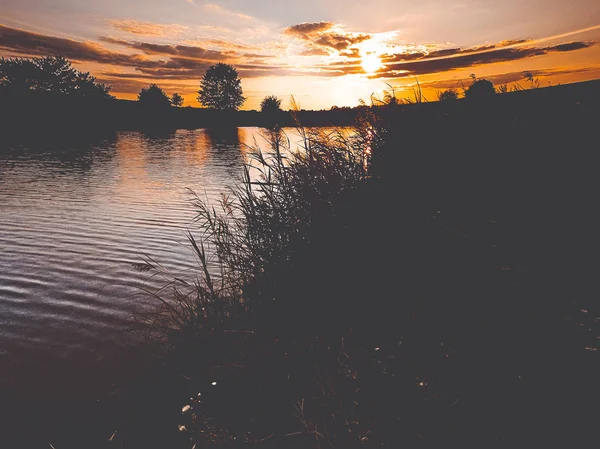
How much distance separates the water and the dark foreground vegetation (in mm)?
852

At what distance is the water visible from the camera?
204 inches

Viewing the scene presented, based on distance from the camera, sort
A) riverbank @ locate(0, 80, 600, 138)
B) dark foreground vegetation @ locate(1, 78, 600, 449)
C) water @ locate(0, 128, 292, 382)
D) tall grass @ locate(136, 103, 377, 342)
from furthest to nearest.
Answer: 1. riverbank @ locate(0, 80, 600, 138)
2. water @ locate(0, 128, 292, 382)
3. tall grass @ locate(136, 103, 377, 342)
4. dark foreground vegetation @ locate(1, 78, 600, 449)

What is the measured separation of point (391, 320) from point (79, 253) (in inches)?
280

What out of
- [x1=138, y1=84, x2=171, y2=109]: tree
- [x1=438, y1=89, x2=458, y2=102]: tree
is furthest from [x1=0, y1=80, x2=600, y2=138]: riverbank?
[x1=138, y1=84, x2=171, y2=109]: tree

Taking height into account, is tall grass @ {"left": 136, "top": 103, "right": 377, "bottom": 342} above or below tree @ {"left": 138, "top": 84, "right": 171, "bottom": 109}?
below

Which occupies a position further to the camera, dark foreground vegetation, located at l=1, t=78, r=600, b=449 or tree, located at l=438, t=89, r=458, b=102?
tree, located at l=438, t=89, r=458, b=102

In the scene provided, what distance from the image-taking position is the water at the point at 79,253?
17.0 ft

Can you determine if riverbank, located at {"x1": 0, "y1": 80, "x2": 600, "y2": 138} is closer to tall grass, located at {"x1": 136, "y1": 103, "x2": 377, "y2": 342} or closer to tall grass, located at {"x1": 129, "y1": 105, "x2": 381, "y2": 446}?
tall grass, located at {"x1": 136, "y1": 103, "x2": 377, "y2": 342}

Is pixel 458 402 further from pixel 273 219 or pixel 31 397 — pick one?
pixel 31 397

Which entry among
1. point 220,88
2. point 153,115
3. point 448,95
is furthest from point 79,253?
point 220,88

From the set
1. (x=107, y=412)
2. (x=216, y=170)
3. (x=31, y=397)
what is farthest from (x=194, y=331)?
(x=216, y=170)

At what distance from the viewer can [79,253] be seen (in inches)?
324

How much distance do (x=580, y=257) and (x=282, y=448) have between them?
521 cm

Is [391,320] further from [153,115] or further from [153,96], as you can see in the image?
[153,96]
